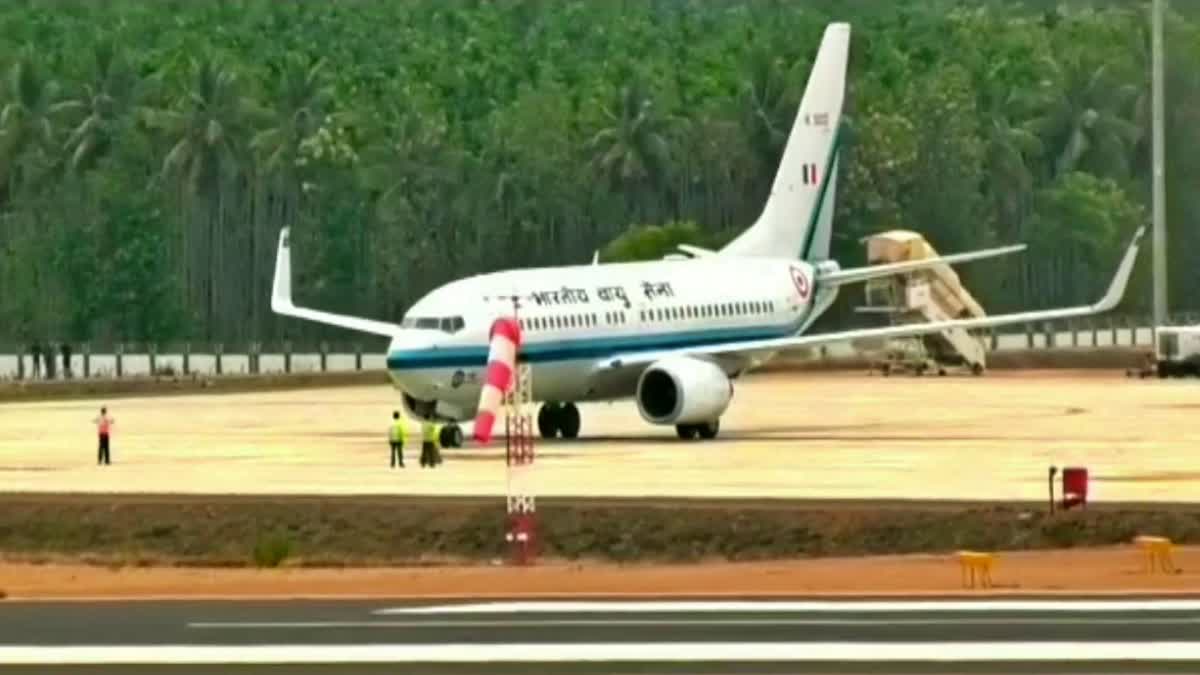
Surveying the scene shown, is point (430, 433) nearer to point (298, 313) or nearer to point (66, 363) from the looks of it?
point (298, 313)

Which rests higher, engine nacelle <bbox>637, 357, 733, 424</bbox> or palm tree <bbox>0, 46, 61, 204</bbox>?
palm tree <bbox>0, 46, 61, 204</bbox>

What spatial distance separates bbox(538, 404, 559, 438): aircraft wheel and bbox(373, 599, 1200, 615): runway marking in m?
35.1

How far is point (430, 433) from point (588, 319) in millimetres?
7748

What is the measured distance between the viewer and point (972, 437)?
70.9 meters

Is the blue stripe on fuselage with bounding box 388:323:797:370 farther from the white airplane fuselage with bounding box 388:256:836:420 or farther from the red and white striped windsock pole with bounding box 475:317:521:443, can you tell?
the red and white striped windsock pole with bounding box 475:317:521:443

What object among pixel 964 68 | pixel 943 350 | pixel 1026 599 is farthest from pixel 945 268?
pixel 1026 599

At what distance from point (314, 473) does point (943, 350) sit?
5157 centimetres

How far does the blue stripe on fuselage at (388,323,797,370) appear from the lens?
67.7 m

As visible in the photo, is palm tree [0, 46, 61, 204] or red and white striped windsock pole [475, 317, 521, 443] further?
palm tree [0, 46, 61, 204]

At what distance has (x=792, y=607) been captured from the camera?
36219 millimetres

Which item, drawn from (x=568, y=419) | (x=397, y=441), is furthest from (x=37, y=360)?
(x=397, y=441)

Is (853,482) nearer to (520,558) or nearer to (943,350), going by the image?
(520,558)

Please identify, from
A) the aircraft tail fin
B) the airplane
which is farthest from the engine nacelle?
the aircraft tail fin

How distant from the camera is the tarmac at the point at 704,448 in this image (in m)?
57.2
